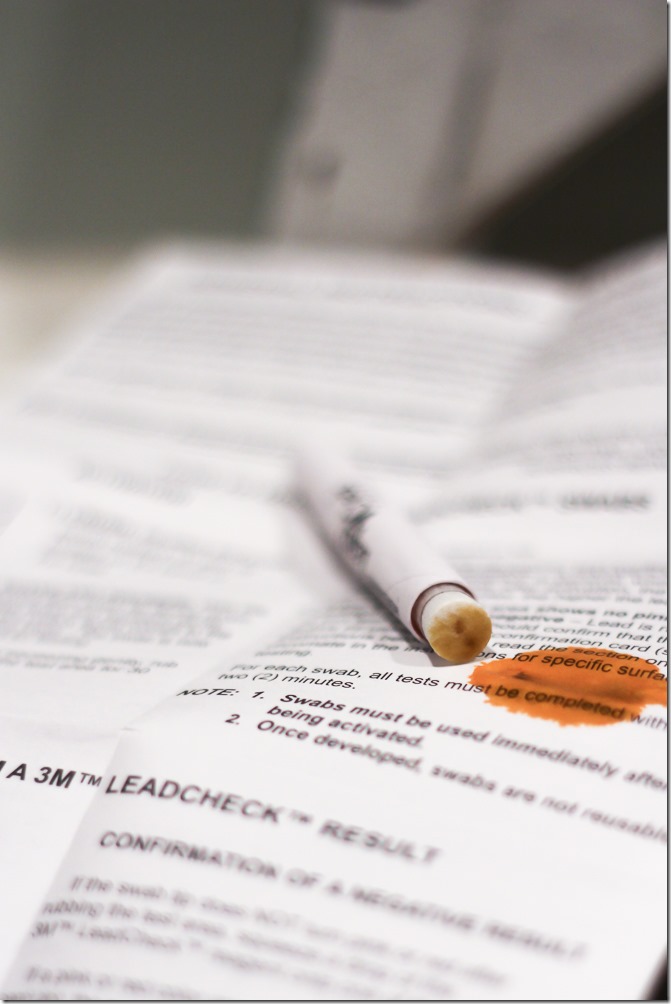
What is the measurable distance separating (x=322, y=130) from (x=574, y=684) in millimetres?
677

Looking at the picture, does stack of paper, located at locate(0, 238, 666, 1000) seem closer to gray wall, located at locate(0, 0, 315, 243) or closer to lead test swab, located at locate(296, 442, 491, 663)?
lead test swab, located at locate(296, 442, 491, 663)

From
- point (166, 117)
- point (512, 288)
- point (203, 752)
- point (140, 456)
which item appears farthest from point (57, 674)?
point (166, 117)

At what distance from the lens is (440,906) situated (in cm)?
17

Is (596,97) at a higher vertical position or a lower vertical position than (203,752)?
higher

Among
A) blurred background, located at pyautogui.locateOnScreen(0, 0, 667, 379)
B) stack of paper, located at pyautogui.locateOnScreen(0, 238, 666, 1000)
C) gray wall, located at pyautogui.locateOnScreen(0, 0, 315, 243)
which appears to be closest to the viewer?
stack of paper, located at pyautogui.locateOnScreen(0, 238, 666, 1000)

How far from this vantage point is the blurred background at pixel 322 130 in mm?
691

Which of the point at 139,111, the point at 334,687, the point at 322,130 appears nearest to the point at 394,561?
the point at 334,687

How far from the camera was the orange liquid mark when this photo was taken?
0.70 feet

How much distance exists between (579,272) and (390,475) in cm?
43

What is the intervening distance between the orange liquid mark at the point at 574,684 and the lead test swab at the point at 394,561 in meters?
0.01

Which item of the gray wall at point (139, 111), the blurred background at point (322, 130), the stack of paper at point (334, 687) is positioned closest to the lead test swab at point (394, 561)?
the stack of paper at point (334, 687)

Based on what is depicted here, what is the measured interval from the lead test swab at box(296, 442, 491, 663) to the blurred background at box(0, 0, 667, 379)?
44 cm

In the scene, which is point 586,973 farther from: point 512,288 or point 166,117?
point 166,117

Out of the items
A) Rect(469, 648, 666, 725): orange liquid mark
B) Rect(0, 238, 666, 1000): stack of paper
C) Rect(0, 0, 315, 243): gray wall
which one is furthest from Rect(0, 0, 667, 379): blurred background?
Rect(469, 648, 666, 725): orange liquid mark
